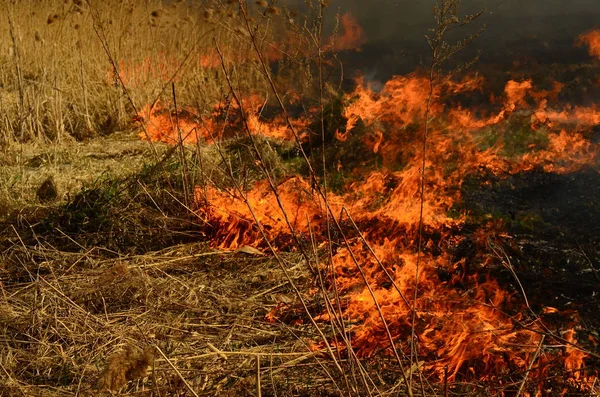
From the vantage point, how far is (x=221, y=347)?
253cm

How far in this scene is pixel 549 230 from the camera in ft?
11.1

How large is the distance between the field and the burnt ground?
14mm

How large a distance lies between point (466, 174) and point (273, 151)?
5.46ft

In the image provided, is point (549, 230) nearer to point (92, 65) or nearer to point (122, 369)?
point (122, 369)


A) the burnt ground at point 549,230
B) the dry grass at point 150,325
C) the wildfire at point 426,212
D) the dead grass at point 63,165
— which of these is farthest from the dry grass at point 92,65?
the burnt ground at point 549,230

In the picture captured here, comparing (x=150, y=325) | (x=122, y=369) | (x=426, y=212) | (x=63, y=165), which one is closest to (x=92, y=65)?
(x=63, y=165)

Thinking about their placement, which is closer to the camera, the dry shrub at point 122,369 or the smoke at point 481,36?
the dry shrub at point 122,369

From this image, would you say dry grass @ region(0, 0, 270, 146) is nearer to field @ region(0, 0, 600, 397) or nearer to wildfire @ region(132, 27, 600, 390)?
field @ region(0, 0, 600, 397)

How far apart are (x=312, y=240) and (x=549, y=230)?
92.4 inches

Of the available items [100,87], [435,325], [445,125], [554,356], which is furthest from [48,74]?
[554,356]

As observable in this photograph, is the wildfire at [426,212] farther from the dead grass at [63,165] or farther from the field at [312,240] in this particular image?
the dead grass at [63,165]

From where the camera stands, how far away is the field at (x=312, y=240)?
2.19 m

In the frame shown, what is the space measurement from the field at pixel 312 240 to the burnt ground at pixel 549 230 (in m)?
0.01

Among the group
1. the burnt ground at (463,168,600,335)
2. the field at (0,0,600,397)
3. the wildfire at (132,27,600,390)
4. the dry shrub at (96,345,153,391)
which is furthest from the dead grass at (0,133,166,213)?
the burnt ground at (463,168,600,335)
